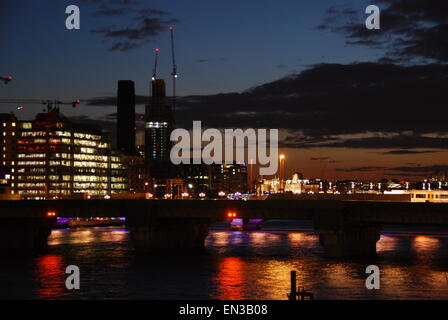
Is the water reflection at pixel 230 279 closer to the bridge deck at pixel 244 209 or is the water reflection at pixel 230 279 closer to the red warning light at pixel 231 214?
the red warning light at pixel 231 214

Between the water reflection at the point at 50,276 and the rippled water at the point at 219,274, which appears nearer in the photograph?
the rippled water at the point at 219,274

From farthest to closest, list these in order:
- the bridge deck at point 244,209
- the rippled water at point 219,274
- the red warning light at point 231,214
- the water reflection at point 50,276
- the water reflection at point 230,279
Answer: the red warning light at point 231,214 → the bridge deck at point 244,209 → the water reflection at point 50,276 → the rippled water at point 219,274 → the water reflection at point 230,279

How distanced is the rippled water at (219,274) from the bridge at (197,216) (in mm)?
3895

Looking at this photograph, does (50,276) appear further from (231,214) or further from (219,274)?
(231,214)

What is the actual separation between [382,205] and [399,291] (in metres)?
31.2

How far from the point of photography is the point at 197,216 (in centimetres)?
12112

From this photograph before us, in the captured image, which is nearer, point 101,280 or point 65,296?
point 65,296

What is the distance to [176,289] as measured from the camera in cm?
7944

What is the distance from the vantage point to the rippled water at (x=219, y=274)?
7631cm

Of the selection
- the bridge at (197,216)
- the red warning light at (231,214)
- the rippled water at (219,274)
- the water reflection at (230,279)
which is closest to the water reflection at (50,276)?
the rippled water at (219,274)

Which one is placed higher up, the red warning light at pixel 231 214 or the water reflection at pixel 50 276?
the red warning light at pixel 231 214

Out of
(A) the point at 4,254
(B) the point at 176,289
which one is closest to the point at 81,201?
(A) the point at 4,254

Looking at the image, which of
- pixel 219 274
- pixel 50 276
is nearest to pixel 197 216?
pixel 219 274
